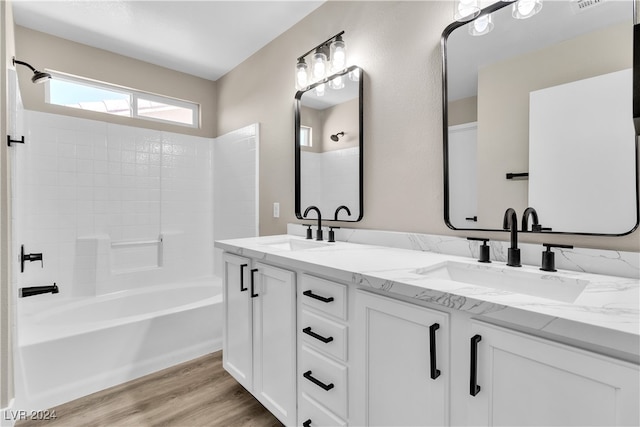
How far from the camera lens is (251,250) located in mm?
1589

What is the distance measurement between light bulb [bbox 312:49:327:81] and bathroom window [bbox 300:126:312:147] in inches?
13.8

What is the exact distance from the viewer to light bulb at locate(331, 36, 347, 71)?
1.92 meters

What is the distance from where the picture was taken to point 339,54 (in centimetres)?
Answer: 193

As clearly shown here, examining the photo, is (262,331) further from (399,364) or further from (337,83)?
(337,83)

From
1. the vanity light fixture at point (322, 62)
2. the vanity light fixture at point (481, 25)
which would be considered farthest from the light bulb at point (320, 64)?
the vanity light fixture at point (481, 25)

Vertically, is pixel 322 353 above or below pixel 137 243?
below

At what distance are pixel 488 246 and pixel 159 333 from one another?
2.15 m

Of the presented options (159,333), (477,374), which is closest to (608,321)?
(477,374)

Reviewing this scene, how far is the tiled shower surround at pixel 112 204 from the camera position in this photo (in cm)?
247

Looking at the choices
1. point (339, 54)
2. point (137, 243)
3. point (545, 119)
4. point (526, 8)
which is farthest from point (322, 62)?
point (137, 243)

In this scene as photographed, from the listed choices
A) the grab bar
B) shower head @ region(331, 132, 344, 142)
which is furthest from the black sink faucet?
the grab bar

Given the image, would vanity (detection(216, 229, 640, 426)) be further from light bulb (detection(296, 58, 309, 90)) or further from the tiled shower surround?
the tiled shower surround

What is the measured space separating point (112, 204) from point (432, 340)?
2965 millimetres

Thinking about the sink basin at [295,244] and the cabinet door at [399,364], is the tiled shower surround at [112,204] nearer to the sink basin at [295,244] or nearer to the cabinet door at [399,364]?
the sink basin at [295,244]
